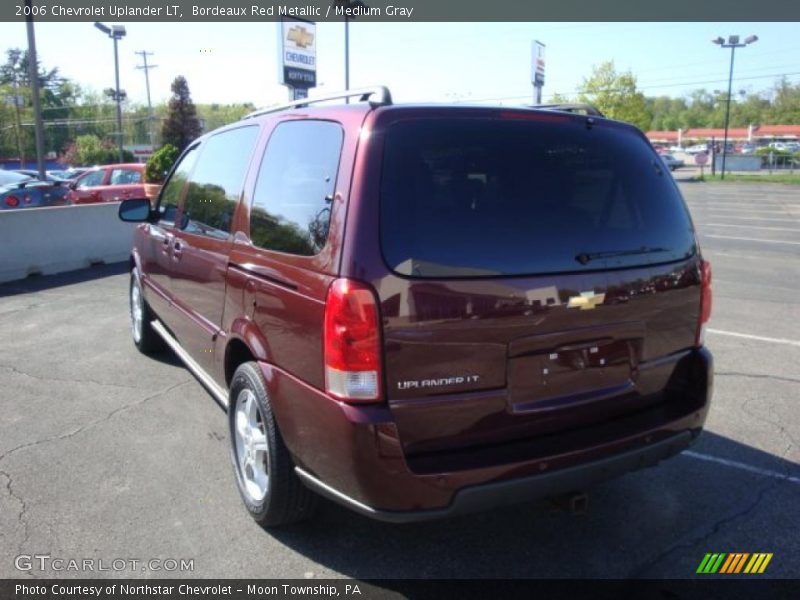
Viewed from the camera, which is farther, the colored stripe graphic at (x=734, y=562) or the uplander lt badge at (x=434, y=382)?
the colored stripe graphic at (x=734, y=562)

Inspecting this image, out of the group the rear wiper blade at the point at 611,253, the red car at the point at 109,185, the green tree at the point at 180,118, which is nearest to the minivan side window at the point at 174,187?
the rear wiper blade at the point at 611,253

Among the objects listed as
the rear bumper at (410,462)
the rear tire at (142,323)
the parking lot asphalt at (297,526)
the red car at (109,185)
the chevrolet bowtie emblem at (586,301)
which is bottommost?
the parking lot asphalt at (297,526)

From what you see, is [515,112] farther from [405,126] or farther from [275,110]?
[275,110]

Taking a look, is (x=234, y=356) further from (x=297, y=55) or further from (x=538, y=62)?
(x=538, y=62)

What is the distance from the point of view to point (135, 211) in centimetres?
536

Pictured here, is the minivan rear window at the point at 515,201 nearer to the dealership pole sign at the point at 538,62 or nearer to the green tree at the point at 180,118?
the dealership pole sign at the point at 538,62

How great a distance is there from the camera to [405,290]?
8.21 feet

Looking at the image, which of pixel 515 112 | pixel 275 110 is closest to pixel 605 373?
pixel 515 112

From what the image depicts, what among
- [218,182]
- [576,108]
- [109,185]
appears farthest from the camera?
[109,185]

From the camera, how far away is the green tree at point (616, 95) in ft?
158

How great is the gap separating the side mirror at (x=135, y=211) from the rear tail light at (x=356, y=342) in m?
3.40

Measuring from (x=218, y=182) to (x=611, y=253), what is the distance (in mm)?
2418
